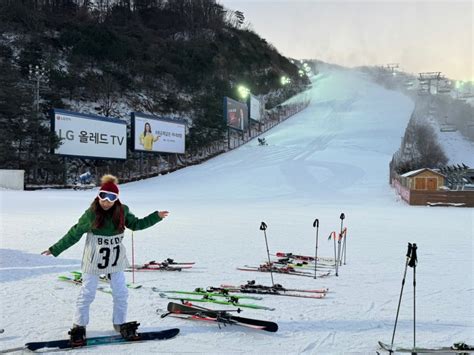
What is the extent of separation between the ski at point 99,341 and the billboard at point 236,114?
3883 centimetres

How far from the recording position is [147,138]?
34.7m

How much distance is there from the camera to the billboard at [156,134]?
110ft

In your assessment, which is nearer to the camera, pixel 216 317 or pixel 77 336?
pixel 77 336

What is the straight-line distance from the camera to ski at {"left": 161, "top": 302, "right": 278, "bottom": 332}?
4242mm

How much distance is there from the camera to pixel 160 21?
66.2 metres

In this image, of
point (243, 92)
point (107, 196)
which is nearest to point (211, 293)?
point (107, 196)

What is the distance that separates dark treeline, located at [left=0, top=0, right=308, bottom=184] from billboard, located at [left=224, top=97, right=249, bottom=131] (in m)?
2.16

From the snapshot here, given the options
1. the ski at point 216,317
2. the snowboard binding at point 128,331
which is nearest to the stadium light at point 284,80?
the ski at point 216,317

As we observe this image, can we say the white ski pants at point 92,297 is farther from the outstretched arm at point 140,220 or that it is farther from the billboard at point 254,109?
the billboard at point 254,109

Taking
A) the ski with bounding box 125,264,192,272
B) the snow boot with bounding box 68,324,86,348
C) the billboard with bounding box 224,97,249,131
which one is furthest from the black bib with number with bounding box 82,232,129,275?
the billboard with bounding box 224,97,249,131

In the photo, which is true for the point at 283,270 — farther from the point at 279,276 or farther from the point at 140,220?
the point at 140,220

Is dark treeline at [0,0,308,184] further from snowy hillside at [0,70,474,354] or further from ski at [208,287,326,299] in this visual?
ski at [208,287,326,299]

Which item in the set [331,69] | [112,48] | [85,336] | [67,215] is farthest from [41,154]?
[331,69]

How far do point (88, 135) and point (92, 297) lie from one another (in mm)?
28046
